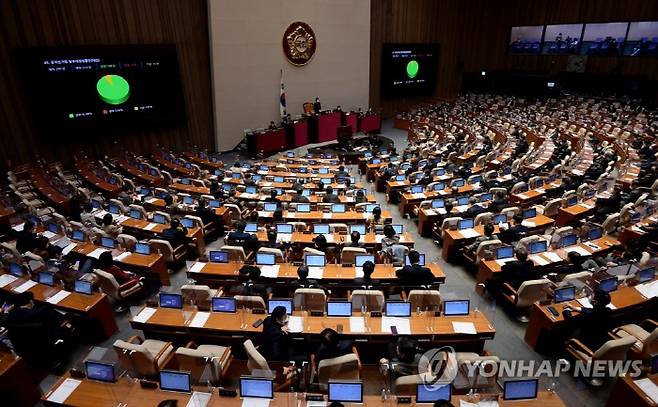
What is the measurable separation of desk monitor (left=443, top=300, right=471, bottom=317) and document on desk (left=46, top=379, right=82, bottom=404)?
5.27 metres

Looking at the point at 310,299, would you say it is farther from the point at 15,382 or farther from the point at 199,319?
the point at 15,382

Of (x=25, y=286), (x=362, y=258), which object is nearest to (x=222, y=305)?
(x=362, y=258)

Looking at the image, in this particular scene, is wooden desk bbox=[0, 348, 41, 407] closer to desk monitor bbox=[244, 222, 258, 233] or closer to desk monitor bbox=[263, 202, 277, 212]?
desk monitor bbox=[244, 222, 258, 233]

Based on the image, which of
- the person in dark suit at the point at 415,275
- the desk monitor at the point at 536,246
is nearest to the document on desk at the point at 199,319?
the person in dark suit at the point at 415,275

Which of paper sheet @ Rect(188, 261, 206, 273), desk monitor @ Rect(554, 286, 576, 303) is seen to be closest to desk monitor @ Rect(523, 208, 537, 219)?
desk monitor @ Rect(554, 286, 576, 303)

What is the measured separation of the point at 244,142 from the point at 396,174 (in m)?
10.9

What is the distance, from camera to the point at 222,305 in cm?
671

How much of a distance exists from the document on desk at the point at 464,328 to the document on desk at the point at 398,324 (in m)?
0.70

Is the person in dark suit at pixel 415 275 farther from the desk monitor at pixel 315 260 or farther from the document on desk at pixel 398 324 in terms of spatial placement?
the desk monitor at pixel 315 260

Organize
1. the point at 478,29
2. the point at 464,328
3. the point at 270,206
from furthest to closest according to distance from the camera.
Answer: the point at 478,29, the point at 270,206, the point at 464,328

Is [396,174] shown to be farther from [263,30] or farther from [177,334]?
[263,30]

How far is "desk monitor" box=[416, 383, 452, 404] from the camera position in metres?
4.77

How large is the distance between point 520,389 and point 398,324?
1976 millimetres

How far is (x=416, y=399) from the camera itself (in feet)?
15.8
